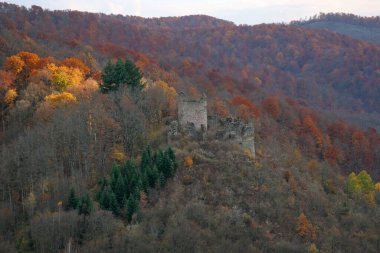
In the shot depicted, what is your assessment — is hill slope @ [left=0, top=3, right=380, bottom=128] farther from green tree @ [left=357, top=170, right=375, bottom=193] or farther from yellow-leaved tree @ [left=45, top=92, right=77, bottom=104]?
→ green tree @ [left=357, top=170, right=375, bottom=193]

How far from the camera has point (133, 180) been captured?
3256cm

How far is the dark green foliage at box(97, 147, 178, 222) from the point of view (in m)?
31.3

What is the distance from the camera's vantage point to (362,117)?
11769 centimetres

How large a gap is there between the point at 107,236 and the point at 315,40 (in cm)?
14753

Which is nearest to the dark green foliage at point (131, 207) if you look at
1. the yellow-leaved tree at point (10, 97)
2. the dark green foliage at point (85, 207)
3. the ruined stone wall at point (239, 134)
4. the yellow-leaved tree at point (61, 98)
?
the dark green foliage at point (85, 207)

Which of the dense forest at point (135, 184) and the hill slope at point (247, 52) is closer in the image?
the dense forest at point (135, 184)

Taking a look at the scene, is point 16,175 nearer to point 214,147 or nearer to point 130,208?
point 130,208

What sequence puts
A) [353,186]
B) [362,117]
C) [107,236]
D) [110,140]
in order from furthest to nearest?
[362,117], [353,186], [110,140], [107,236]

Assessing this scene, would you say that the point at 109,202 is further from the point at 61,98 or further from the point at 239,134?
the point at 61,98

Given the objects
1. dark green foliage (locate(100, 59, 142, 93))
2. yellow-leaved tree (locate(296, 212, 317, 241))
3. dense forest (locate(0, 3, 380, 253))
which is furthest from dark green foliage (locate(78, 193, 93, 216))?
dark green foliage (locate(100, 59, 142, 93))

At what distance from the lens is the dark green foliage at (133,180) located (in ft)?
103

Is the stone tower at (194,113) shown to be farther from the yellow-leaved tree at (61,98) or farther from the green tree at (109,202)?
the green tree at (109,202)

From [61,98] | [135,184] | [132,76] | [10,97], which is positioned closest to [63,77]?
[10,97]

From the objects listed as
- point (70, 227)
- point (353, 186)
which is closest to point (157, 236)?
point (70, 227)
